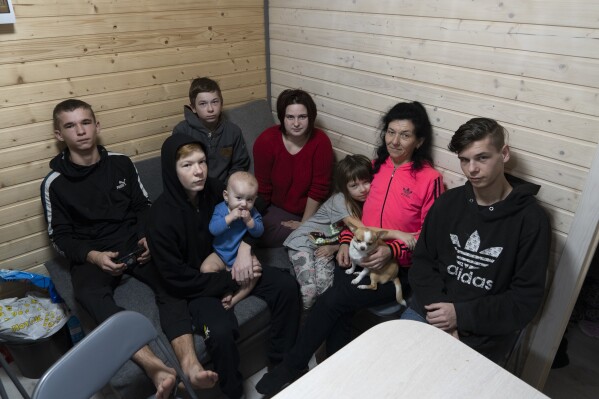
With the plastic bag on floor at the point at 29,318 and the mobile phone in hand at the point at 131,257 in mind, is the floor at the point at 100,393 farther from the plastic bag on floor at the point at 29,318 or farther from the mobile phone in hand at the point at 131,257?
the mobile phone in hand at the point at 131,257

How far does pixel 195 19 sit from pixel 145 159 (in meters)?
0.84

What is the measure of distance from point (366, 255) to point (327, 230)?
1.35ft

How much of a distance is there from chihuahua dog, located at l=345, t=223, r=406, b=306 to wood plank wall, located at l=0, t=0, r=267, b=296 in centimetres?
136

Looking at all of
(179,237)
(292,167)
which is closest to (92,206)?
(179,237)

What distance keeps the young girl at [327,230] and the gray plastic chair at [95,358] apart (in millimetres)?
872

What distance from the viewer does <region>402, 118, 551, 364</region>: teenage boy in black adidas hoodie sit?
1563mm

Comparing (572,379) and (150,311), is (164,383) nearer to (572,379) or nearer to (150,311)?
(150,311)

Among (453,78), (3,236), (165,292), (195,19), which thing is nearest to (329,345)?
(165,292)

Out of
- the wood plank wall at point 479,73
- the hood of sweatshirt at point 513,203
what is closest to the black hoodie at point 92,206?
the wood plank wall at point 479,73

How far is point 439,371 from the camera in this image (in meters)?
1.09

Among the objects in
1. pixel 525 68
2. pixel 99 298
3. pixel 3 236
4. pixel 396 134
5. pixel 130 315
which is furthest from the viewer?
pixel 3 236

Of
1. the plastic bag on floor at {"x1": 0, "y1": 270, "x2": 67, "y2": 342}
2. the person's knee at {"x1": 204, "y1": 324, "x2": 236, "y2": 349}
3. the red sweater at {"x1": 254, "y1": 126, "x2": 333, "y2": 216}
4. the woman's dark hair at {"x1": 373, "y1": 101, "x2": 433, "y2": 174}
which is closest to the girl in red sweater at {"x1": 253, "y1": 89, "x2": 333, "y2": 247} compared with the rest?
the red sweater at {"x1": 254, "y1": 126, "x2": 333, "y2": 216}

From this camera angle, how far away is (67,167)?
2.04 m

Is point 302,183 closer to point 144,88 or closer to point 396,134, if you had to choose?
point 396,134
